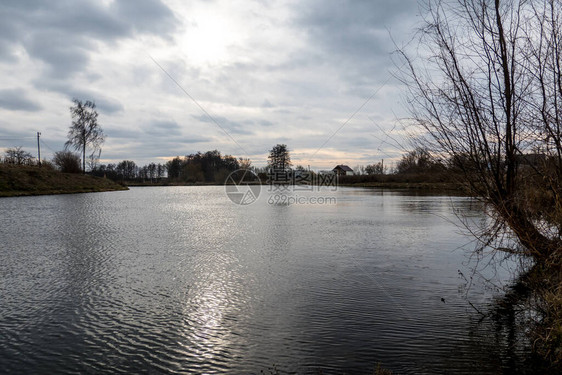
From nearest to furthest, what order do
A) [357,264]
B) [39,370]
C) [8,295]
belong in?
A: [39,370] → [8,295] → [357,264]

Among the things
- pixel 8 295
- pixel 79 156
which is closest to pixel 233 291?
pixel 8 295

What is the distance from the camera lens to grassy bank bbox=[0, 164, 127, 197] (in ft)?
116

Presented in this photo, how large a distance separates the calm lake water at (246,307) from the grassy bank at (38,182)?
28.5 metres

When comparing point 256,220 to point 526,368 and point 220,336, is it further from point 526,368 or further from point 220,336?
point 526,368

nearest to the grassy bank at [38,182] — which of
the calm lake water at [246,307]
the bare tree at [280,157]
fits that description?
the calm lake water at [246,307]

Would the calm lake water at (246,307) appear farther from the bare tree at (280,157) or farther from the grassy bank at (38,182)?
the bare tree at (280,157)

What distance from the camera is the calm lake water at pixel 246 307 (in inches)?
176

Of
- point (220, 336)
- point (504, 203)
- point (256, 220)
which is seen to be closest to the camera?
point (220, 336)

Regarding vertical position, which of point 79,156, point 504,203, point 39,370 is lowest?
point 39,370

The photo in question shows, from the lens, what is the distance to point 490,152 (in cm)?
588

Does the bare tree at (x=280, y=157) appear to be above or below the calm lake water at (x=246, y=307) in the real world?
above

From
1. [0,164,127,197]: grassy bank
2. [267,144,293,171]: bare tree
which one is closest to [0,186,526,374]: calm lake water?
[0,164,127,197]: grassy bank

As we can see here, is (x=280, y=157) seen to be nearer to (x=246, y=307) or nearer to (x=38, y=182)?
(x=38, y=182)

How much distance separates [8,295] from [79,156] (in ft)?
170
